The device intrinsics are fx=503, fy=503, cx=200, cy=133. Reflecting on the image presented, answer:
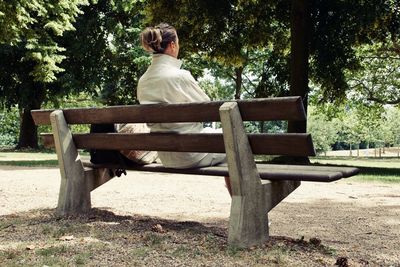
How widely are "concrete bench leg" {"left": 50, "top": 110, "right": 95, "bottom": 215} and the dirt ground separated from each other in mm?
507

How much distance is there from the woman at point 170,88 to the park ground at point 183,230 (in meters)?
0.59

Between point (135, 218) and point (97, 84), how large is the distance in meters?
23.9

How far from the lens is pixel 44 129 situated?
4706 centimetres

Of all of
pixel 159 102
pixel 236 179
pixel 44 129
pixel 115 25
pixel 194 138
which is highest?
pixel 115 25

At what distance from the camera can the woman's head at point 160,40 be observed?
4.34 meters

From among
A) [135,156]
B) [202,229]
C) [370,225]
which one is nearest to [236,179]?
[202,229]

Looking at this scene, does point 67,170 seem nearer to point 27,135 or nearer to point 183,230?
point 183,230

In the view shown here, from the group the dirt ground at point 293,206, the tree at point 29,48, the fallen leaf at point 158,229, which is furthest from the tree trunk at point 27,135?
the fallen leaf at point 158,229

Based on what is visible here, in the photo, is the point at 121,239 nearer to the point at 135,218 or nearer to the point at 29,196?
the point at 135,218

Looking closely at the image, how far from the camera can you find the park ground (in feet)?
10.9

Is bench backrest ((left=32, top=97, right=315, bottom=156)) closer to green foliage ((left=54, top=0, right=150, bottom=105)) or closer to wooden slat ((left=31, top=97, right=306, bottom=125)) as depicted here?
wooden slat ((left=31, top=97, right=306, bottom=125))

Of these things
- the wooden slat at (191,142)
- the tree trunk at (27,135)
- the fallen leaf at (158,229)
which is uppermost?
the wooden slat at (191,142)

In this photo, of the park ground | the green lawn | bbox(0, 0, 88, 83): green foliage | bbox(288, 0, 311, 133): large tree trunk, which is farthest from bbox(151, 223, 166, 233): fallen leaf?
bbox(0, 0, 88, 83): green foliage

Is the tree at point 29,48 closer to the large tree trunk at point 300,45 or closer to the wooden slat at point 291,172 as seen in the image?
the large tree trunk at point 300,45
